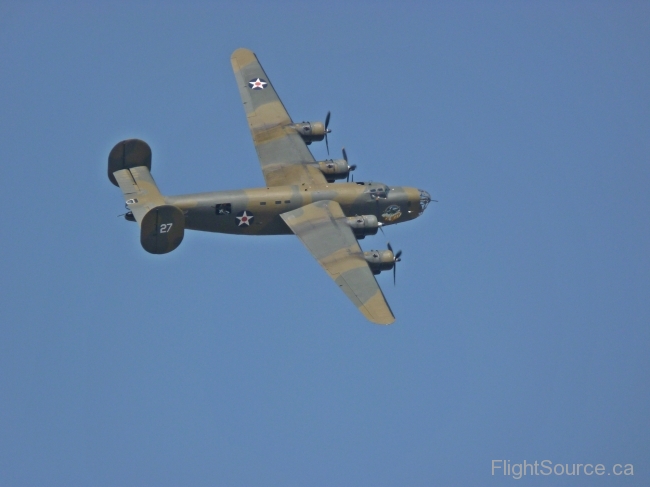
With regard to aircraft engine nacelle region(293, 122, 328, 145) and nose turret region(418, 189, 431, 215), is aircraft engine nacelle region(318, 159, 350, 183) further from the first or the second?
nose turret region(418, 189, 431, 215)

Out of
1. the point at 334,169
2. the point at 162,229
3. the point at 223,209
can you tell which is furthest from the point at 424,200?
the point at 162,229

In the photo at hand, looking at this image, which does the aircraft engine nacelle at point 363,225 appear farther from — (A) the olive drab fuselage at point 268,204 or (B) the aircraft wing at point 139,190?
(B) the aircraft wing at point 139,190

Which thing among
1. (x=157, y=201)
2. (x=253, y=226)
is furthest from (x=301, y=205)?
(x=157, y=201)

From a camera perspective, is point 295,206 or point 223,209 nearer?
point 223,209

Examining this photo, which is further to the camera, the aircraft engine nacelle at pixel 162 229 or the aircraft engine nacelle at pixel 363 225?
the aircraft engine nacelle at pixel 363 225

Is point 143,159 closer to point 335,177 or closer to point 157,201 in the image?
point 157,201

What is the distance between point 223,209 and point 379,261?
8295mm

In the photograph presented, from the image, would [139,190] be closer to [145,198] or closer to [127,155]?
[145,198]

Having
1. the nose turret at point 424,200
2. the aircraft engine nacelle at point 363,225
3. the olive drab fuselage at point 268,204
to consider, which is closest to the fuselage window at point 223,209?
the olive drab fuselage at point 268,204

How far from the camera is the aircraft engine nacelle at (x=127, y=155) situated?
71.4 m

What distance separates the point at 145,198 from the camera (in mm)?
70562

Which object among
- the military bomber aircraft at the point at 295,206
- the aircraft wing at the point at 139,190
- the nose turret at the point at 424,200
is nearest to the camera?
the military bomber aircraft at the point at 295,206

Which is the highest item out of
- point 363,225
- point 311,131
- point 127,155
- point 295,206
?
point 311,131

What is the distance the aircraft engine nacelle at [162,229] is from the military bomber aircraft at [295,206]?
0.15 feet
